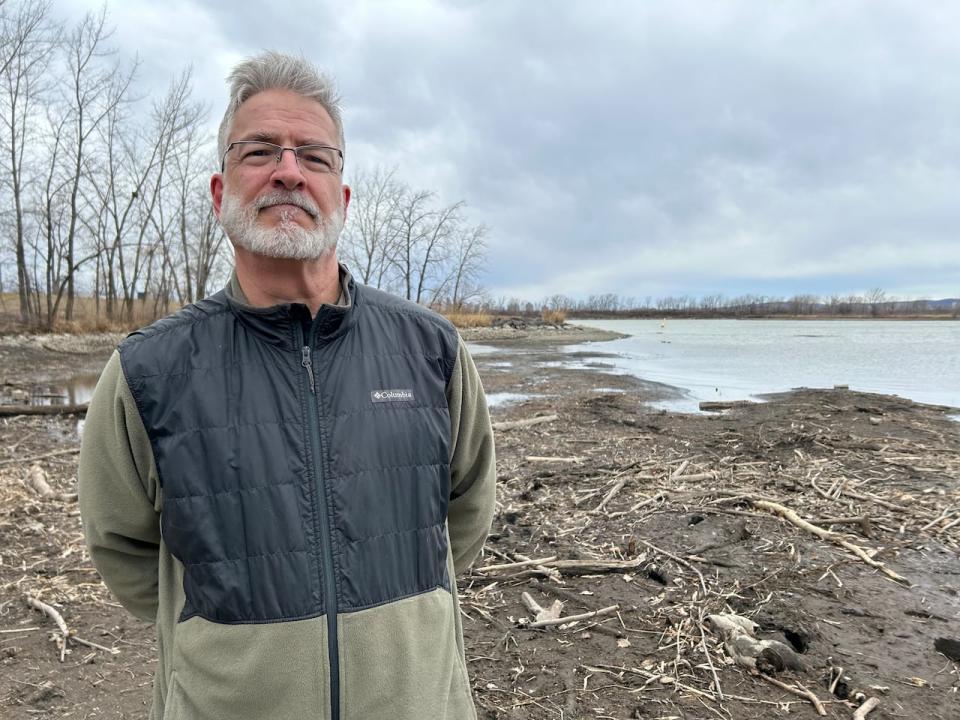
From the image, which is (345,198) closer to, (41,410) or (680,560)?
(680,560)

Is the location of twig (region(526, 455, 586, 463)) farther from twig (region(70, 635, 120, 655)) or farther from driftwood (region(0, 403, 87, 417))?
driftwood (region(0, 403, 87, 417))

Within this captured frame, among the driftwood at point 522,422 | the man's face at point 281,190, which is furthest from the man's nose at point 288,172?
the driftwood at point 522,422

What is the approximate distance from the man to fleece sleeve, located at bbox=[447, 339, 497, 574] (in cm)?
8

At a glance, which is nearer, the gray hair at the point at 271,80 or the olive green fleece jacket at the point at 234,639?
the olive green fleece jacket at the point at 234,639

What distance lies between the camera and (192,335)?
168 cm

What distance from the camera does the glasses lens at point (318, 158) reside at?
1.84 metres

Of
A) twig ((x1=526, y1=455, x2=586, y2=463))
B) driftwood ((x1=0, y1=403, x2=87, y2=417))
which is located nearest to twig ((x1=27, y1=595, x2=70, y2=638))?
twig ((x1=526, y1=455, x2=586, y2=463))

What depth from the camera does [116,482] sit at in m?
1.66

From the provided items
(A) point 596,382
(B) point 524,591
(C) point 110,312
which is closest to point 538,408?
(A) point 596,382

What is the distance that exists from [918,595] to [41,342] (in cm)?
3101

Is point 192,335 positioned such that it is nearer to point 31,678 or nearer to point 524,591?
point 31,678

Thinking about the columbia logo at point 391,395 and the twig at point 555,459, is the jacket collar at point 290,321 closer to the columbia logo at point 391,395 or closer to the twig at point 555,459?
the columbia logo at point 391,395

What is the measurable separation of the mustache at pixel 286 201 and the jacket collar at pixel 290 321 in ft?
0.99

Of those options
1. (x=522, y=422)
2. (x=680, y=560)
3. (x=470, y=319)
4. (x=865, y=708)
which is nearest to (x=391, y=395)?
(x=865, y=708)
